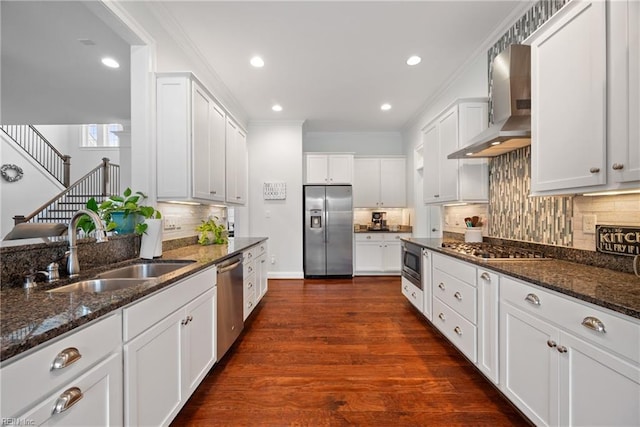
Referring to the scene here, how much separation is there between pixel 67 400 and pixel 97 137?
9388 mm

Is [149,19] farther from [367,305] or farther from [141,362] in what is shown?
[367,305]

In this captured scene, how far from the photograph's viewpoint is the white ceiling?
232 cm

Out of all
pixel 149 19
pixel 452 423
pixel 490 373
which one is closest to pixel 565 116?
pixel 490 373

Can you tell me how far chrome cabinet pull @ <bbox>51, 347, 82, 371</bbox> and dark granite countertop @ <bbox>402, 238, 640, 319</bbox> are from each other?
5.92 feet

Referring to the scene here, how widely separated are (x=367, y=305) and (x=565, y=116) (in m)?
2.78

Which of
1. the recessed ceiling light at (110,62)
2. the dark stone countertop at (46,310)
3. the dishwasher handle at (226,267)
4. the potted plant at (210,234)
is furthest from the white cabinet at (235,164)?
the dark stone countertop at (46,310)

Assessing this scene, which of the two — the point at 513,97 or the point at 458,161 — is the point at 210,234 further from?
the point at 513,97

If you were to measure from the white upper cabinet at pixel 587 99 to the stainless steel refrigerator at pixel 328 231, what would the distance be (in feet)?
11.3

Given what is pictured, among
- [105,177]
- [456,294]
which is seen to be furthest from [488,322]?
[105,177]

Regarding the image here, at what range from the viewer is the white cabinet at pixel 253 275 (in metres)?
2.76

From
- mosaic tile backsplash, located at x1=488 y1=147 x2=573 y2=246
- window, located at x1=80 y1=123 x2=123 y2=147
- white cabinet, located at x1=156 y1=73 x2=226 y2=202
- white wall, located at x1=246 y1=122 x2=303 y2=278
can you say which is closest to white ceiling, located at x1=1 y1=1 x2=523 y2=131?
white cabinet, located at x1=156 y1=73 x2=226 y2=202

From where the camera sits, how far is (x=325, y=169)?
520cm

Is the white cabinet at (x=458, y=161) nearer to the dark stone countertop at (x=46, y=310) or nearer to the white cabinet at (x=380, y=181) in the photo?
the white cabinet at (x=380, y=181)

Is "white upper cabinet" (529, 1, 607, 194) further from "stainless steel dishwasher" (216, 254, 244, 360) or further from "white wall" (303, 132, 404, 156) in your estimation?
"white wall" (303, 132, 404, 156)
